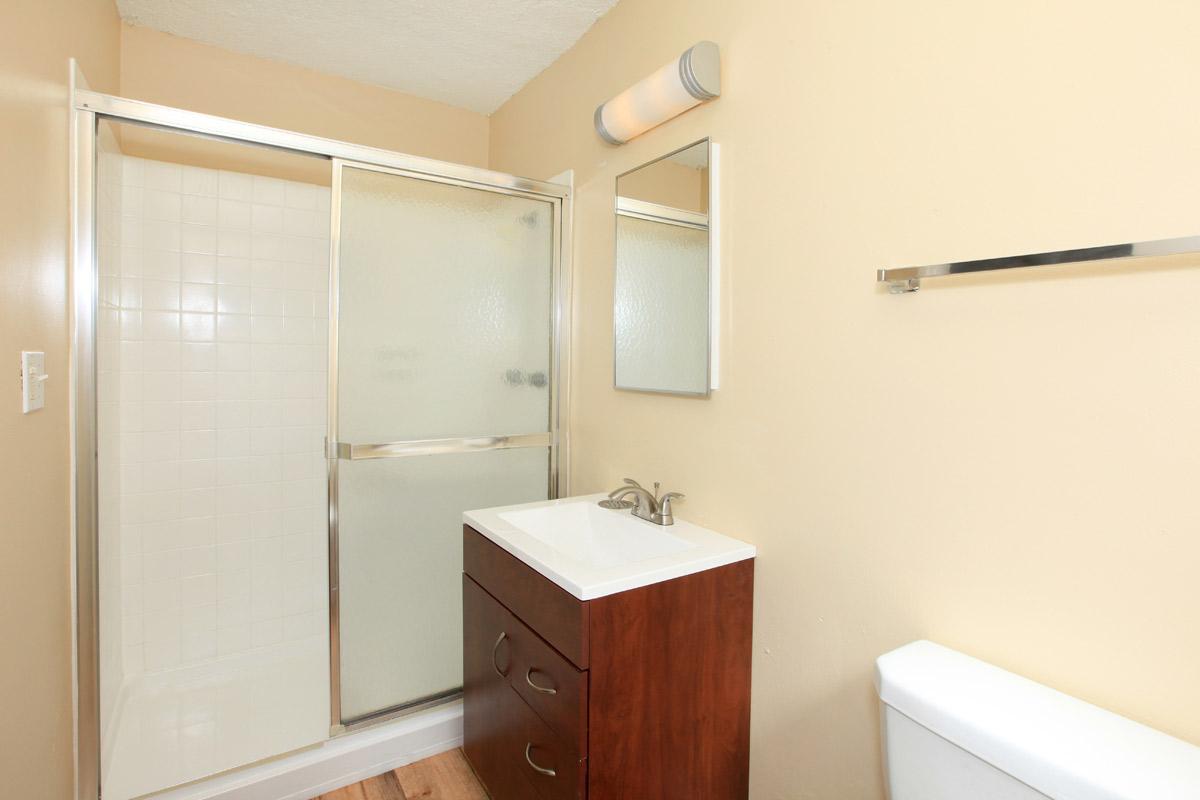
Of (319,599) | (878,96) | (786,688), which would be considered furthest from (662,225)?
(319,599)

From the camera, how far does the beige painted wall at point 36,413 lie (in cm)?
101

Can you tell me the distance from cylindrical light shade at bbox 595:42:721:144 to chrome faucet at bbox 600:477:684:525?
1.05 m

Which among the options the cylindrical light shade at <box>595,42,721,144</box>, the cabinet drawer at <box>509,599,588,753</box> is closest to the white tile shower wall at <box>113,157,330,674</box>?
the cylindrical light shade at <box>595,42,721,144</box>

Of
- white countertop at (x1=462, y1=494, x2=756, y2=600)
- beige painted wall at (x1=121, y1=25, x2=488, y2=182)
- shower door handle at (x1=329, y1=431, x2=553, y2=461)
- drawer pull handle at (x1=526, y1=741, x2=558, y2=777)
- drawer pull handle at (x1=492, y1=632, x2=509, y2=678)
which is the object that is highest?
beige painted wall at (x1=121, y1=25, x2=488, y2=182)

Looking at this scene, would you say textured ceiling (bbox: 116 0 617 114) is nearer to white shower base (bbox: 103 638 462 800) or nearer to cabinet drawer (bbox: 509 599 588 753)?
cabinet drawer (bbox: 509 599 588 753)

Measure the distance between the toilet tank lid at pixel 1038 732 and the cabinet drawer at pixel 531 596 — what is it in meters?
0.56

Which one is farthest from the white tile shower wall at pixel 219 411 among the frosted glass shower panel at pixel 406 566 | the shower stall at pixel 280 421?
the frosted glass shower panel at pixel 406 566

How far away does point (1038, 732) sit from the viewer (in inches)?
30.4

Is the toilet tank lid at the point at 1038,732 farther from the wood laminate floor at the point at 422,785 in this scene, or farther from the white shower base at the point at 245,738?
the white shower base at the point at 245,738

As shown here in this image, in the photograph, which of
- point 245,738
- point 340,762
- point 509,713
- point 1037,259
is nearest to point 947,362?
point 1037,259

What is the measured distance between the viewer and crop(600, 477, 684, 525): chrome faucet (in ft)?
5.24

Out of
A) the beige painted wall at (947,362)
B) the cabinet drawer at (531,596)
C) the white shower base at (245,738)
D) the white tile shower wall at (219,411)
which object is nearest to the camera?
the beige painted wall at (947,362)

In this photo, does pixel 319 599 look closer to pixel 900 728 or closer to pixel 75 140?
pixel 75 140

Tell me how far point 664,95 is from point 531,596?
4.39 ft
